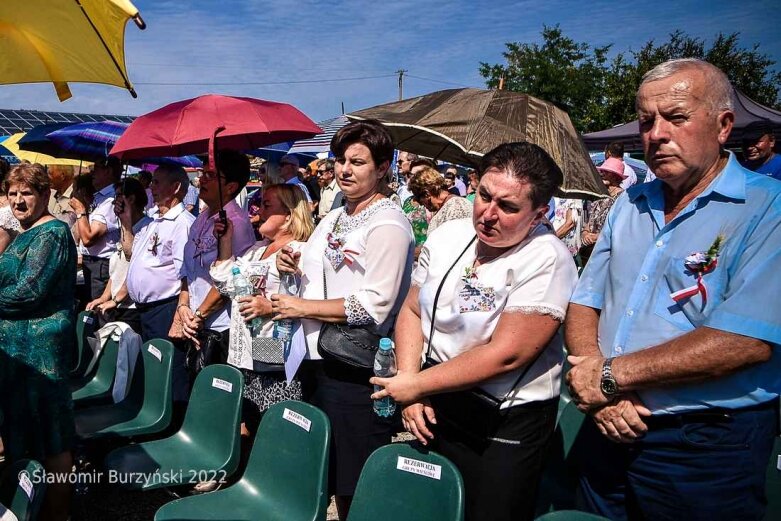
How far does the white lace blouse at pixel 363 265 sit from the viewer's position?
7.83 ft

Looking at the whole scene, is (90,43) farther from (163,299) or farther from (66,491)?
(66,491)

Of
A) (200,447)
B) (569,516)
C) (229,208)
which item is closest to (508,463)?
(569,516)

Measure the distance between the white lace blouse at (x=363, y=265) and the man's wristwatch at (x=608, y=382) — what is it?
3.29 feet

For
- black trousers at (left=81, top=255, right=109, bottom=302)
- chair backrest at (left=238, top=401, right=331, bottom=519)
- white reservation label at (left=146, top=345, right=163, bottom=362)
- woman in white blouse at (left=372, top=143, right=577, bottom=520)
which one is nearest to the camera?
woman in white blouse at (left=372, top=143, right=577, bottom=520)

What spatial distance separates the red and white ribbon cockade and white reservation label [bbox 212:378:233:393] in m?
2.25

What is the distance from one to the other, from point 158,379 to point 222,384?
31.2 inches

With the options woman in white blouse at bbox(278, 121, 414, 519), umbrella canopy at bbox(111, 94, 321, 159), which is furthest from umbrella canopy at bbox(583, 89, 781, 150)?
woman in white blouse at bbox(278, 121, 414, 519)

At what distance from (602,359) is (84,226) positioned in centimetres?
486

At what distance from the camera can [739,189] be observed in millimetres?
1532

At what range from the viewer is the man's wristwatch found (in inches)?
62.7

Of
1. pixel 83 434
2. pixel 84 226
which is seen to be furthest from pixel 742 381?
pixel 84 226

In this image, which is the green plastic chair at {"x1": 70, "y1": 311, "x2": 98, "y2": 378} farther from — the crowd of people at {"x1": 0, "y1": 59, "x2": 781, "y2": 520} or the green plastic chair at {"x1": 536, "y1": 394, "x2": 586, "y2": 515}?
the green plastic chair at {"x1": 536, "y1": 394, "x2": 586, "y2": 515}

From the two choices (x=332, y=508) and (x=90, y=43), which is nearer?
(x=90, y=43)

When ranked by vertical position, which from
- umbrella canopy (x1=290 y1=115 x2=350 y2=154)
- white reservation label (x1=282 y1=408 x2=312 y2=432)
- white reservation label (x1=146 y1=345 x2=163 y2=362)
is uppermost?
umbrella canopy (x1=290 y1=115 x2=350 y2=154)
